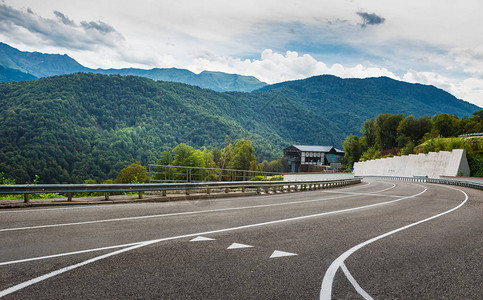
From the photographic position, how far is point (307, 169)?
14200 cm

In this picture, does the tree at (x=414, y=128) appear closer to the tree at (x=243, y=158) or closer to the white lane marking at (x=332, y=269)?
the tree at (x=243, y=158)

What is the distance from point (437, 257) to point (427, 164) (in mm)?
60712

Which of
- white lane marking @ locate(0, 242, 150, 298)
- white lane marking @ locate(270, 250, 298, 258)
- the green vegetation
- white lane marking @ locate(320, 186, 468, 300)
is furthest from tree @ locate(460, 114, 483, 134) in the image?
white lane marking @ locate(0, 242, 150, 298)

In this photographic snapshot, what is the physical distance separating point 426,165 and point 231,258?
207 ft

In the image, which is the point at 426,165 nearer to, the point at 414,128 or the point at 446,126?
the point at 446,126

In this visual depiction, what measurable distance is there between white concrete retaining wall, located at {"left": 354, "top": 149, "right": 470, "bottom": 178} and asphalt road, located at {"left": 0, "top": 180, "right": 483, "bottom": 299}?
47463 mm

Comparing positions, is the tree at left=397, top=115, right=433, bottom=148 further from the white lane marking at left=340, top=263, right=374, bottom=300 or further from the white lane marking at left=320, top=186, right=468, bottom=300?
the white lane marking at left=340, top=263, right=374, bottom=300

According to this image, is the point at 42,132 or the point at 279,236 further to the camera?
the point at 42,132

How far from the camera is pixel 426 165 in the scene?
60.1 metres

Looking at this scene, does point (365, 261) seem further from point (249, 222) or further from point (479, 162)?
point (479, 162)

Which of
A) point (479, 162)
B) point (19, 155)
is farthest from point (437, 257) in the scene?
point (19, 155)

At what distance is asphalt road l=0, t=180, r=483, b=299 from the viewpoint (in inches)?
168

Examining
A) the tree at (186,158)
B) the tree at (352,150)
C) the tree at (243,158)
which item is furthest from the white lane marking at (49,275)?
the tree at (352,150)

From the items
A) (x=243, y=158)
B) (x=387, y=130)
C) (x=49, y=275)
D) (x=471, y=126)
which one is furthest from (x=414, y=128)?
(x=49, y=275)
